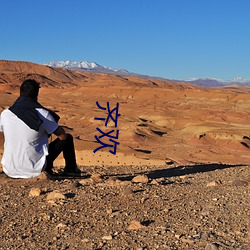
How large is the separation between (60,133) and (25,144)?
18.3 inches

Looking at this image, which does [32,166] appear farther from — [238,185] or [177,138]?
[177,138]

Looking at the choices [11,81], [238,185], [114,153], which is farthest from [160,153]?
[11,81]

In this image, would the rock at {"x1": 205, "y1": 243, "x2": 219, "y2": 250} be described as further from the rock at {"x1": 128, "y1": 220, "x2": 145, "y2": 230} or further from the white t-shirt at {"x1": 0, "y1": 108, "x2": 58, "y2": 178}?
the white t-shirt at {"x1": 0, "y1": 108, "x2": 58, "y2": 178}

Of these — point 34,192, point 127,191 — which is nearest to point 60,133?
point 34,192

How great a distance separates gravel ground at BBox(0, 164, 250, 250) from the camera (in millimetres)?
3600

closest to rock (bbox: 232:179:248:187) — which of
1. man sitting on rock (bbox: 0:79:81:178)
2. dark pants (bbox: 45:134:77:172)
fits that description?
dark pants (bbox: 45:134:77:172)

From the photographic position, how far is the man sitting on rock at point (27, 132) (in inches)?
222

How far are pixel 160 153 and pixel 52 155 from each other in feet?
32.3

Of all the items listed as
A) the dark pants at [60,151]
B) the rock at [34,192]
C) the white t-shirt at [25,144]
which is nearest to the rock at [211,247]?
the rock at [34,192]

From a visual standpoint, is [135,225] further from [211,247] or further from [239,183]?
[239,183]

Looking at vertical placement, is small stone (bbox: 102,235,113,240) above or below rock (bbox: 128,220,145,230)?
below

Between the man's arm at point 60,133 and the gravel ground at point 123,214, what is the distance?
0.53 m

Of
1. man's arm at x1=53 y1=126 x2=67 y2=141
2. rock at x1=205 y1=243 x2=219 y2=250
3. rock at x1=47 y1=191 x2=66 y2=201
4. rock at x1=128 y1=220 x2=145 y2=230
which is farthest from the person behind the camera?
man's arm at x1=53 y1=126 x2=67 y2=141

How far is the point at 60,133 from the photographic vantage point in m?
5.90
